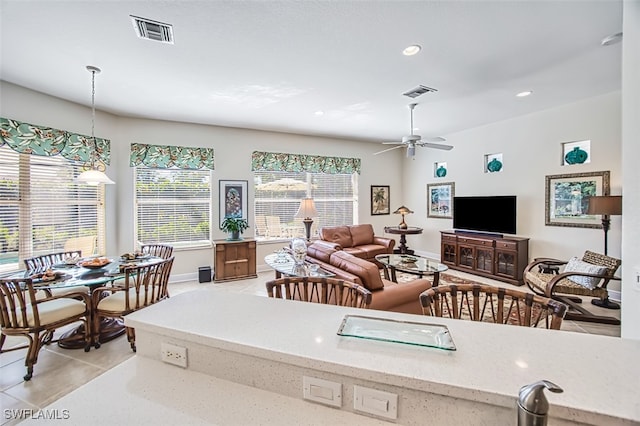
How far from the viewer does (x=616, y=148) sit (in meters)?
3.90

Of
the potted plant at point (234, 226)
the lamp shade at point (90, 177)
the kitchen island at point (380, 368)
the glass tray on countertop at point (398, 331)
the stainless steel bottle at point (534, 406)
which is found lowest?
the kitchen island at point (380, 368)

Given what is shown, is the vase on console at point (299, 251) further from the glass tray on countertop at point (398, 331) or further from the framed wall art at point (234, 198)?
the framed wall art at point (234, 198)

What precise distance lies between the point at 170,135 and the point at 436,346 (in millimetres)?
5484

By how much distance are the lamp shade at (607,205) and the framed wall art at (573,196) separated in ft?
2.01

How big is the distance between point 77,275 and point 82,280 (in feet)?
0.74

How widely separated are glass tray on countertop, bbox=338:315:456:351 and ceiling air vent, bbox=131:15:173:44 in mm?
2774

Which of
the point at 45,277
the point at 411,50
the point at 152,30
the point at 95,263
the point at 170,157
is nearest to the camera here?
the point at 152,30

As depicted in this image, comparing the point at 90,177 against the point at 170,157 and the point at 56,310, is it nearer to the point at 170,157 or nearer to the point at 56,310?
the point at 56,310

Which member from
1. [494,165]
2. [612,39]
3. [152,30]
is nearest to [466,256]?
[494,165]

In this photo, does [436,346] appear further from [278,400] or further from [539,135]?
[539,135]

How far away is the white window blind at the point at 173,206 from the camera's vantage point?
493 cm

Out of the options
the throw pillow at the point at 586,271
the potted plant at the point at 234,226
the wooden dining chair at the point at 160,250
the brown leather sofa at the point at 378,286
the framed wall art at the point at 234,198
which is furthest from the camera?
the framed wall art at the point at 234,198

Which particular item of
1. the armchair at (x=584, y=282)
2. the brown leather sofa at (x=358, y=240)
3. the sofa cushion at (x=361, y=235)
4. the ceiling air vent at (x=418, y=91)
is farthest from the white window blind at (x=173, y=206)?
the armchair at (x=584, y=282)

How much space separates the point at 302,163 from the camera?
20.4 feet
